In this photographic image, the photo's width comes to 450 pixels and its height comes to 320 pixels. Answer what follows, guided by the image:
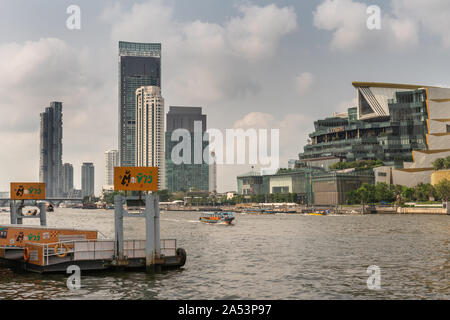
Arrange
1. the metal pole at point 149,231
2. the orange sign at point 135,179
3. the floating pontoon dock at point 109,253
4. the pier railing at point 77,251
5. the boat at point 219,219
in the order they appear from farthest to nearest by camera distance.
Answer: the boat at point 219,219, the orange sign at point 135,179, the pier railing at point 77,251, the floating pontoon dock at point 109,253, the metal pole at point 149,231

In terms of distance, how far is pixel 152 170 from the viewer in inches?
1684

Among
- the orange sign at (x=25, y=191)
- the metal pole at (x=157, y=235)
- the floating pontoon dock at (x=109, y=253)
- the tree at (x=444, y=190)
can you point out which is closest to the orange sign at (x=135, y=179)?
the floating pontoon dock at (x=109, y=253)

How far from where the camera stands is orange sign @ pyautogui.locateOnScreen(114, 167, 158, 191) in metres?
41.6

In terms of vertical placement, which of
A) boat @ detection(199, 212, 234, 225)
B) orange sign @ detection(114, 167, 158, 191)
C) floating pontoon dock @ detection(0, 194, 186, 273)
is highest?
orange sign @ detection(114, 167, 158, 191)

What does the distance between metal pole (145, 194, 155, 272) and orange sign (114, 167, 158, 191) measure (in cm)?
194

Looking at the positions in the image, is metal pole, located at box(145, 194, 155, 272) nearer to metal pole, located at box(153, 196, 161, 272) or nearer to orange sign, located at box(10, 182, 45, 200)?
metal pole, located at box(153, 196, 161, 272)

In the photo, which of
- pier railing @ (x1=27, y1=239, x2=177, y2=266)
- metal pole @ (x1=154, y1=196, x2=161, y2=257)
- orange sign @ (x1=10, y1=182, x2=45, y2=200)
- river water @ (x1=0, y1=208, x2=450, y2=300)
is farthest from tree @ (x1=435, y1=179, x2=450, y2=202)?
metal pole @ (x1=154, y1=196, x2=161, y2=257)

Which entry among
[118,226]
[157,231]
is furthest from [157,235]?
[118,226]

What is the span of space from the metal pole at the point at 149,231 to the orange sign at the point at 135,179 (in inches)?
76.5

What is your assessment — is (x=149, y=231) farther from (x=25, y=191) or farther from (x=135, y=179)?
(x=25, y=191)

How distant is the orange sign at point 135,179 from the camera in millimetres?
41625

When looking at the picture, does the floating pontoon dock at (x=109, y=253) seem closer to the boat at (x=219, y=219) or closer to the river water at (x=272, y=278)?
the river water at (x=272, y=278)

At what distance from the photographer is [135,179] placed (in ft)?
138
